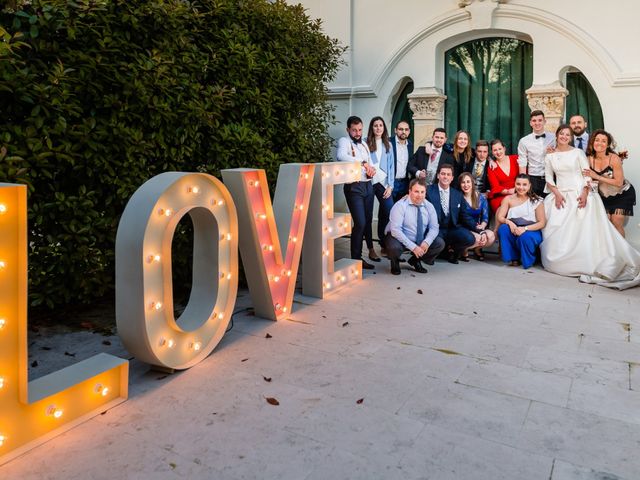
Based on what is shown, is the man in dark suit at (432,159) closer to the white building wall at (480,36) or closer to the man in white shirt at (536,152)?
the man in white shirt at (536,152)

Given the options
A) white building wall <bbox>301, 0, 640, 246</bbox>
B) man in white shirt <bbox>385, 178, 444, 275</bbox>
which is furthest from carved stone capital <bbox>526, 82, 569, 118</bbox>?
man in white shirt <bbox>385, 178, 444, 275</bbox>

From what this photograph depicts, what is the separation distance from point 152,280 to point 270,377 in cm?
99

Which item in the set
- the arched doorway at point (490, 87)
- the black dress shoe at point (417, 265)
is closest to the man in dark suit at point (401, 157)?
the black dress shoe at point (417, 265)

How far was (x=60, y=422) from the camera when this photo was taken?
2.92 m

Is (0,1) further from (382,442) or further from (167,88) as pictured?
A: (382,442)

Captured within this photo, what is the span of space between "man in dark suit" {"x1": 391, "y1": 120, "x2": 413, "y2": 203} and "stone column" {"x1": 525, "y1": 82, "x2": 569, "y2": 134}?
2.23m

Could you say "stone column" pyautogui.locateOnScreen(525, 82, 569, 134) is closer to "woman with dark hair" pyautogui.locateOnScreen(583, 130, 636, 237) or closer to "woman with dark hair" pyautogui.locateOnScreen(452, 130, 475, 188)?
"woman with dark hair" pyautogui.locateOnScreen(583, 130, 636, 237)

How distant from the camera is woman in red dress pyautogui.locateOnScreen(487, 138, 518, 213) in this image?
7445 mm

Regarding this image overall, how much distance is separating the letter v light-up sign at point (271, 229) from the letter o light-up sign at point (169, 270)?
14.5 inches

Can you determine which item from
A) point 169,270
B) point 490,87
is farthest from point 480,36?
point 169,270

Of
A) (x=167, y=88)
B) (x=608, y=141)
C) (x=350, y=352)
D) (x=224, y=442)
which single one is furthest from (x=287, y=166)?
(x=608, y=141)

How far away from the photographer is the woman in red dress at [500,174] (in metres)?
7.45

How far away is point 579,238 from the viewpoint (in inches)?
254

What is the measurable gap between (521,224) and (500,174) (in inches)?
34.2
